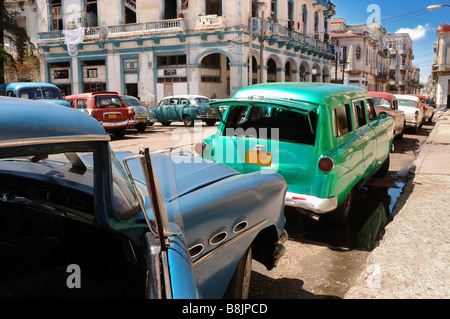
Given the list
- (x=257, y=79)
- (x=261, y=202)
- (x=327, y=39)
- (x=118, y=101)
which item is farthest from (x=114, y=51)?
(x=261, y=202)

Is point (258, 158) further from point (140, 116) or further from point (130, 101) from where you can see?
point (130, 101)

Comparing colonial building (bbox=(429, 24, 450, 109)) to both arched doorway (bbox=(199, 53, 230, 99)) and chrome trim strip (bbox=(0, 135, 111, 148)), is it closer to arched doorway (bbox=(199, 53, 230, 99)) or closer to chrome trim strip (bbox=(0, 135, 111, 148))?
arched doorway (bbox=(199, 53, 230, 99))

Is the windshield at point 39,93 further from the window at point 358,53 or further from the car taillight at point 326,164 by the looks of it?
the window at point 358,53

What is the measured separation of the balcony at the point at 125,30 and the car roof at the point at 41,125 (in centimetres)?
2703

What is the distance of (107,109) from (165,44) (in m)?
15.5

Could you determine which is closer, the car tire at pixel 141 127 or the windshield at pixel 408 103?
the windshield at pixel 408 103

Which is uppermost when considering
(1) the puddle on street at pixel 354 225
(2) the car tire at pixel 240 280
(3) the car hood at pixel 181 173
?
(3) the car hood at pixel 181 173

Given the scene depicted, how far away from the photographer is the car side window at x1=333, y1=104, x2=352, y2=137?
4.90 meters

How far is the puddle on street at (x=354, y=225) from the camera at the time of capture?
4.83 meters

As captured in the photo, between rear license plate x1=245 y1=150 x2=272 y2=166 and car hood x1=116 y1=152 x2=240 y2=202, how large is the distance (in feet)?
4.82

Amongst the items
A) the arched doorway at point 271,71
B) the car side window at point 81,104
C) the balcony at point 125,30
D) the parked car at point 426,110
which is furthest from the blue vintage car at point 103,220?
the arched doorway at point 271,71

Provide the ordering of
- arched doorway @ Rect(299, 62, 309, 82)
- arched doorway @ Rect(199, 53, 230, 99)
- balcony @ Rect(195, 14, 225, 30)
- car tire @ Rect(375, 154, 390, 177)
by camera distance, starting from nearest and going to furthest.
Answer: car tire @ Rect(375, 154, 390, 177) → balcony @ Rect(195, 14, 225, 30) → arched doorway @ Rect(199, 53, 230, 99) → arched doorway @ Rect(299, 62, 309, 82)

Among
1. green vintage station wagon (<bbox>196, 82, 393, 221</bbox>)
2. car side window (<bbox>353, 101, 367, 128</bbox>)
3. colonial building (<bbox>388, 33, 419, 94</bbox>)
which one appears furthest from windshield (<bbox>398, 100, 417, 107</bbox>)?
colonial building (<bbox>388, 33, 419, 94</bbox>)

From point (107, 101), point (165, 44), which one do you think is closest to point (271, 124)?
point (107, 101)
